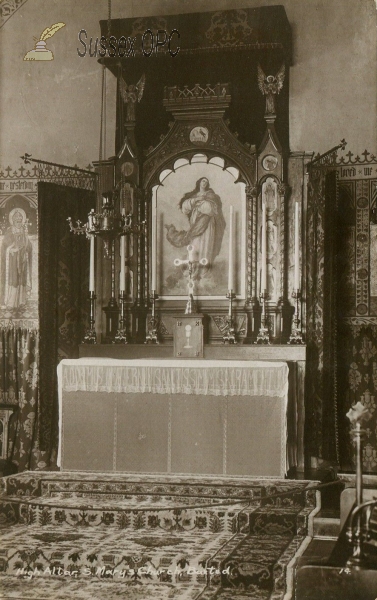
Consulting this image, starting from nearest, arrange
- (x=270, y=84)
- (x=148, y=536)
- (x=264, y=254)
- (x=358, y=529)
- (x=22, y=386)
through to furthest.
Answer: (x=358, y=529), (x=148, y=536), (x=264, y=254), (x=270, y=84), (x=22, y=386)

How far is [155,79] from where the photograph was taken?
981cm

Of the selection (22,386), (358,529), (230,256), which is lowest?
(358,529)

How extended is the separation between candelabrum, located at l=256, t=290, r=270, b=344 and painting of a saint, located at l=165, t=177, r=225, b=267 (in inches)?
32.8

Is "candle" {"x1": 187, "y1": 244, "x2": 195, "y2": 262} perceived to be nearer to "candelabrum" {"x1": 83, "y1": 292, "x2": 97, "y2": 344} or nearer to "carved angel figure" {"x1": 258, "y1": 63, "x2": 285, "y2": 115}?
"candelabrum" {"x1": 83, "y1": 292, "x2": 97, "y2": 344}

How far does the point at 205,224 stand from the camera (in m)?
9.49

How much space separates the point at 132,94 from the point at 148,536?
5327 mm

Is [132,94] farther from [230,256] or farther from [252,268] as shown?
[252,268]

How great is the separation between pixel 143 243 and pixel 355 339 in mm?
2705

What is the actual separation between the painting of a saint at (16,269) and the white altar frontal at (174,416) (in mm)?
2230

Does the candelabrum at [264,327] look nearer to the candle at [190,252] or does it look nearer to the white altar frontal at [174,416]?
the white altar frontal at [174,416]

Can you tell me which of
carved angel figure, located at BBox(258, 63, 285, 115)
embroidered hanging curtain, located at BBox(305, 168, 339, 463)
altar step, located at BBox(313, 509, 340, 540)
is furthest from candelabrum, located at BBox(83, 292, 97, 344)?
altar step, located at BBox(313, 509, 340, 540)

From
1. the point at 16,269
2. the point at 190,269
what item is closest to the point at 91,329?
the point at 190,269

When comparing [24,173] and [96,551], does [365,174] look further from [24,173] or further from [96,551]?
[96,551]

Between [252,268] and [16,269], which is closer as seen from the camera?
[252,268]
